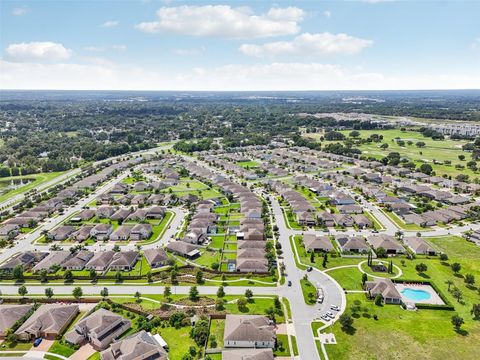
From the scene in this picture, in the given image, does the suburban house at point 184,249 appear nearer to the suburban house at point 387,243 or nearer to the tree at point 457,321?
the suburban house at point 387,243

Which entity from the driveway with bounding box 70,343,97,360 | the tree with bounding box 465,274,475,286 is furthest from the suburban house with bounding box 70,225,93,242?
the tree with bounding box 465,274,475,286

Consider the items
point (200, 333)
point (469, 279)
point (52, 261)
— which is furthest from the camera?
point (52, 261)

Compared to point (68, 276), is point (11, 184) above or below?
above

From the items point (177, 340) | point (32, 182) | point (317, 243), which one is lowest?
point (177, 340)

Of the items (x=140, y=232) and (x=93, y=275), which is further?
(x=140, y=232)

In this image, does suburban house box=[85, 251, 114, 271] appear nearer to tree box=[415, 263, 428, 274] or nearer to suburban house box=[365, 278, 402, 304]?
suburban house box=[365, 278, 402, 304]

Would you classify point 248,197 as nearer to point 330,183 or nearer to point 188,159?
point 330,183

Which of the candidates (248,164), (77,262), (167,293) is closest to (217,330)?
(167,293)

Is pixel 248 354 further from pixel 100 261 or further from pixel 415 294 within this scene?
pixel 100 261
